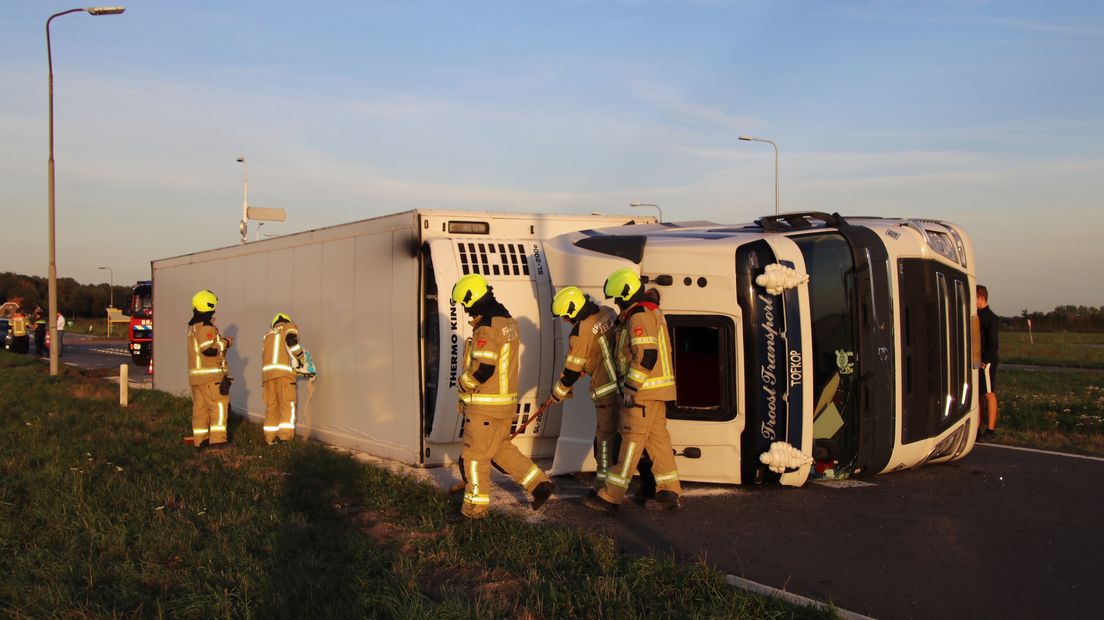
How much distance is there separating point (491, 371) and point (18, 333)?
29.7m

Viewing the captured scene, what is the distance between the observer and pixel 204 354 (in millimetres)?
11094

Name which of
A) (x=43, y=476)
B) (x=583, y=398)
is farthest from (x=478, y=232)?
(x=43, y=476)

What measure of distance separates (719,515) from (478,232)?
155 inches

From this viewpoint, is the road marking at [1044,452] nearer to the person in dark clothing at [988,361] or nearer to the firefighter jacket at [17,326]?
the person in dark clothing at [988,361]

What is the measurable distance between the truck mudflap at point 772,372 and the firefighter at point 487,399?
189 cm

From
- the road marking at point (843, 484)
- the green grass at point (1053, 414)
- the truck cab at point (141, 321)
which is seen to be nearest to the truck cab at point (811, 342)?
the road marking at point (843, 484)

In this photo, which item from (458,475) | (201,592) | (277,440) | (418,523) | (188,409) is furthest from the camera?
(188,409)

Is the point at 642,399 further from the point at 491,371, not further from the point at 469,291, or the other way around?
the point at 469,291

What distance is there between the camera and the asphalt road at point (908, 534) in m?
5.23

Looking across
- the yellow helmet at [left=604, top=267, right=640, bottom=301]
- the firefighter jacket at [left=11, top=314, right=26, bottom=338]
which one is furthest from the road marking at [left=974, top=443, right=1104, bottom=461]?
the firefighter jacket at [left=11, top=314, right=26, bottom=338]

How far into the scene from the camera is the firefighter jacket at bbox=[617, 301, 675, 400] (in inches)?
286

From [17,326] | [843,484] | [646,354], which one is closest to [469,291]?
[646,354]

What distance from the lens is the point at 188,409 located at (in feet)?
46.4

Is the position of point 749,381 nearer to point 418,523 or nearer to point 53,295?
point 418,523
